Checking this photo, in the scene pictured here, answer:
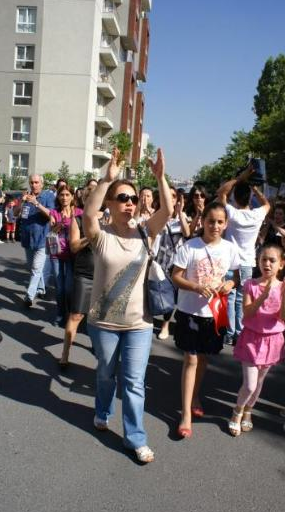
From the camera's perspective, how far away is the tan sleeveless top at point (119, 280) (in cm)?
307

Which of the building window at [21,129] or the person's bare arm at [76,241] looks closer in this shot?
the person's bare arm at [76,241]

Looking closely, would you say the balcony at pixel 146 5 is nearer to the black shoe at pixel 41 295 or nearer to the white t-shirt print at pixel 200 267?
the black shoe at pixel 41 295

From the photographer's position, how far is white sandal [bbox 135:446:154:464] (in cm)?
306

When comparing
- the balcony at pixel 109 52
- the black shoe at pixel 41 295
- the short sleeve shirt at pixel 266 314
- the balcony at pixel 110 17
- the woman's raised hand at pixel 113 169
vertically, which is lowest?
the black shoe at pixel 41 295

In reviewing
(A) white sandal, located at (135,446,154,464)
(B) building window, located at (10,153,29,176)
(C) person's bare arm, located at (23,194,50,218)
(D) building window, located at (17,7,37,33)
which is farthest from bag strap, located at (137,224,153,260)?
(D) building window, located at (17,7,37,33)

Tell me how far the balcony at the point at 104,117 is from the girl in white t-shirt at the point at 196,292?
112ft

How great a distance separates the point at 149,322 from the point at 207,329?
0.56 m

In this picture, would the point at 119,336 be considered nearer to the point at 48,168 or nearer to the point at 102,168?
the point at 48,168

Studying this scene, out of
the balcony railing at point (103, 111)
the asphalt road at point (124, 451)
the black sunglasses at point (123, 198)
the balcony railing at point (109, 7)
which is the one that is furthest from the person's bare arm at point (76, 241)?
the balcony railing at point (109, 7)

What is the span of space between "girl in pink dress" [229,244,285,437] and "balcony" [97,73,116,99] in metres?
35.1

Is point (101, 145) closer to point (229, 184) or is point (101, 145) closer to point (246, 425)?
point (229, 184)

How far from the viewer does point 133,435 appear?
3.13 m

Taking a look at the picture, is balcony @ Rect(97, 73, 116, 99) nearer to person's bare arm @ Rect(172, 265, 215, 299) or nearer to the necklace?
person's bare arm @ Rect(172, 265, 215, 299)

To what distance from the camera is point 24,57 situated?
33.8 meters
